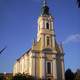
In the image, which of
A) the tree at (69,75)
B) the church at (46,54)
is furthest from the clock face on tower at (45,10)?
the tree at (69,75)

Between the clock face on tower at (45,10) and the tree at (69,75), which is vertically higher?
the clock face on tower at (45,10)

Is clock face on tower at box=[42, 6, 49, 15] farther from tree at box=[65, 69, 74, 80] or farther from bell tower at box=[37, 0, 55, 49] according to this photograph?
tree at box=[65, 69, 74, 80]

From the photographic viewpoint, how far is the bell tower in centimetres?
6431

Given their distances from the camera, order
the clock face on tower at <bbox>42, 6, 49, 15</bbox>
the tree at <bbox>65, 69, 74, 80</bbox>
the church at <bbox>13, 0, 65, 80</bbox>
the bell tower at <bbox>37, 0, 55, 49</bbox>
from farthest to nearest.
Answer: the tree at <bbox>65, 69, 74, 80</bbox>
the clock face on tower at <bbox>42, 6, 49, 15</bbox>
the bell tower at <bbox>37, 0, 55, 49</bbox>
the church at <bbox>13, 0, 65, 80</bbox>

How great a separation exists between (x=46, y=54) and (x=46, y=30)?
23.4ft

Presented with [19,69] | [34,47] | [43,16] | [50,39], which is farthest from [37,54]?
[19,69]

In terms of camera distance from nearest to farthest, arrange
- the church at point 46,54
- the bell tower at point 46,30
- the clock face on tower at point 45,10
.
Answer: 1. the church at point 46,54
2. the bell tower at point 46,30
3. the clock face on tower at point 45,10

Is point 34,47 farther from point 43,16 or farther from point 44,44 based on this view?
point 43,16

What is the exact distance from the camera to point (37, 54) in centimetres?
6266

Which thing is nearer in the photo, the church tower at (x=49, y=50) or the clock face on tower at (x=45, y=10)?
the church tower at (x=49, y=50)

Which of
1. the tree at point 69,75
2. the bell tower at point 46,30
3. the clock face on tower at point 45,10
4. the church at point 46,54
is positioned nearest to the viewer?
the church at point 46,54

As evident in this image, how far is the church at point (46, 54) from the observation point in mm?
61231

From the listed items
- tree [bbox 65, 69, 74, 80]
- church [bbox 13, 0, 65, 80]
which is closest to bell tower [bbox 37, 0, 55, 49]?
church [bbox 13, 0, 65, 80]

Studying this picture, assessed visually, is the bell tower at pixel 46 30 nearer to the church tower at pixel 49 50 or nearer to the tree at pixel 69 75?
the church tower at pixel 49 50
